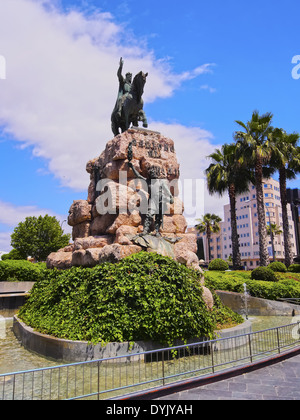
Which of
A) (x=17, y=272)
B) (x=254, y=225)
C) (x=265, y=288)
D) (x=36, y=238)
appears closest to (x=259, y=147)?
(x=265, y=288)

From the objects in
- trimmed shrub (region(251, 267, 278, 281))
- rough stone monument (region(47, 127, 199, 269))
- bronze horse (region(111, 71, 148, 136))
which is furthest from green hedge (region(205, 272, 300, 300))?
bronze horse (region(111, 71, 148, 136))

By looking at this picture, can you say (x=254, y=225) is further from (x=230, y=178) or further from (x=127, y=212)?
(x=127, y=212)

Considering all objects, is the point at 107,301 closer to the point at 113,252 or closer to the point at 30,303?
the point at 113,252

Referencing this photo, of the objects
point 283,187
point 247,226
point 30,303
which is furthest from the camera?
point 247,226

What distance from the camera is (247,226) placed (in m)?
78.9

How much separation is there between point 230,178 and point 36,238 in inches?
931

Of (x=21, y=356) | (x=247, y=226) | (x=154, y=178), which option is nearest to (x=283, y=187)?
(x=154, y=178)

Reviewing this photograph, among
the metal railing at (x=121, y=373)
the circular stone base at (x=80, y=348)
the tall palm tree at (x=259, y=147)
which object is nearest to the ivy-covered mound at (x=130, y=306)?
the circular stone base at (x=80, y=348)

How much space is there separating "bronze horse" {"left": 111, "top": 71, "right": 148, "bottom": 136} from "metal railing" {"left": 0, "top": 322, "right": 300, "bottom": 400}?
9439mm

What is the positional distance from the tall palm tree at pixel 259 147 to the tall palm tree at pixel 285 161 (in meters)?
0.94

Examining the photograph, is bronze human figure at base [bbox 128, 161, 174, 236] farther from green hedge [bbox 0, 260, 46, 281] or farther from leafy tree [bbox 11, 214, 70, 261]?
leafy tree [bbox 11, 214, 70, 261]

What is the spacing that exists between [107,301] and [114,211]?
163 inches

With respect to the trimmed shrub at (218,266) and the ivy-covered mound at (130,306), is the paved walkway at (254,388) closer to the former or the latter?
the ivy-covered mound at (130,306)

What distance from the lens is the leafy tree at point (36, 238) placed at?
38.5 metres
